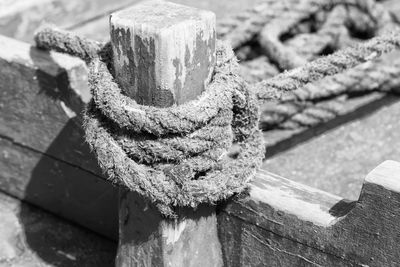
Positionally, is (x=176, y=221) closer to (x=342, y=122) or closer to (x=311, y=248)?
(x=311, y=248)

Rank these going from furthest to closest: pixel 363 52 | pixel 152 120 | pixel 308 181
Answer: pixel 308 181 < pixel 363 52 < pixel 152 120

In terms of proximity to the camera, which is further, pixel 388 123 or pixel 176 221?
pixel 388 123

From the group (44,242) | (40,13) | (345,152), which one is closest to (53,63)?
(44,242)

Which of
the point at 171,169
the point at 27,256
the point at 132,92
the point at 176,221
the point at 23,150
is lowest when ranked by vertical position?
the point at 27,256

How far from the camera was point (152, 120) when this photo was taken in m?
1.23

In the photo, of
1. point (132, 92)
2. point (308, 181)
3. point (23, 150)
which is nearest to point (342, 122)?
point (308, 181)

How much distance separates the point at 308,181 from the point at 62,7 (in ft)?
3.41

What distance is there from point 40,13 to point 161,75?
1272mm

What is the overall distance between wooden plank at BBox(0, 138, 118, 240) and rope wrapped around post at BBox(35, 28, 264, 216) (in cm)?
42

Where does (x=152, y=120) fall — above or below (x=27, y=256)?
above

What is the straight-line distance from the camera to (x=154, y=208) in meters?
1.34

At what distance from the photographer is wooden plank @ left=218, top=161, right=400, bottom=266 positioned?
122 centimetres

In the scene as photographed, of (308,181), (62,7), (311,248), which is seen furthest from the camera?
(62,7)

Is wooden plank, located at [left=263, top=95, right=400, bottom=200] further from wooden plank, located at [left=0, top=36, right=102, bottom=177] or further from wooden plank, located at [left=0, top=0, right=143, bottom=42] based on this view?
wooden plank, located at [left=0, top=0, right=143, bottom=42]
